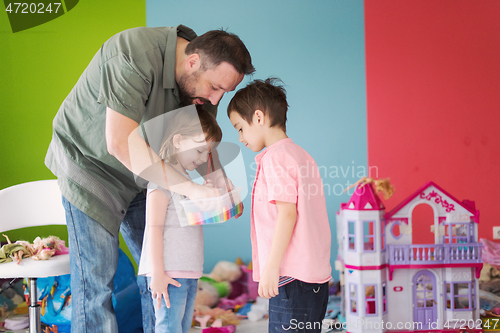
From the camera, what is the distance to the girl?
0.80 meters

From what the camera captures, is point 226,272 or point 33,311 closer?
point 33,311

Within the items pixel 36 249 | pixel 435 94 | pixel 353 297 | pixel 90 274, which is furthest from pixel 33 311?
pixel 435 94

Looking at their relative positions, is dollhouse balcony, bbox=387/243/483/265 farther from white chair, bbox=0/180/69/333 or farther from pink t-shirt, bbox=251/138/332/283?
white chair, bbox=0/180/69/333

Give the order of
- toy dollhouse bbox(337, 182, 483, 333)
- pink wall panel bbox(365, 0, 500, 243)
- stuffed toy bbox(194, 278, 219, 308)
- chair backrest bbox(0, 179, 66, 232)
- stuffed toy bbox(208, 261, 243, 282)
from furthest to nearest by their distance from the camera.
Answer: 1. pink wall panel bbox(365, 0, 500, 243)
2. stuffed toy bbox(208, 261, 243, 282)
3. stuffed toy bbox(194, 278, 219, 308)
4. toy dollhouse bbox(337, 182, 483, 333)
5. chair backrest bbox(0, 179, 66, 232)

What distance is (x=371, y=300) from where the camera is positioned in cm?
138

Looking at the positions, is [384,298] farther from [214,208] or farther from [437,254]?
[214,208]

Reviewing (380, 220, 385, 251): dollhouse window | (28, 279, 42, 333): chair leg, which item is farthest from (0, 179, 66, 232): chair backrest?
(380, 220, 385, 251): dollhouse window

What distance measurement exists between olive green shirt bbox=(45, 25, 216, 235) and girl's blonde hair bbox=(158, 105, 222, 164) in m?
0.07

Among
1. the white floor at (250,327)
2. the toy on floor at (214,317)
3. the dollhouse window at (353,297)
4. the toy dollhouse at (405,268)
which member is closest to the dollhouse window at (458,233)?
the toy dollhouse at (405,268)

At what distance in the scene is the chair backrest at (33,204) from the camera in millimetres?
1279

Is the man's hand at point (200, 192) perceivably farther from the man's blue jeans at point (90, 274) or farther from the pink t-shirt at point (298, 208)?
the man's blue jeans at point (90, 274)

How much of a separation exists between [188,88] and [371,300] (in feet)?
3.24

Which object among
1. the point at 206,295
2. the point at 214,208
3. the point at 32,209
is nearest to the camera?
the point at 214,208

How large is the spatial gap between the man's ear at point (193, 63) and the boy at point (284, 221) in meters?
0.13
